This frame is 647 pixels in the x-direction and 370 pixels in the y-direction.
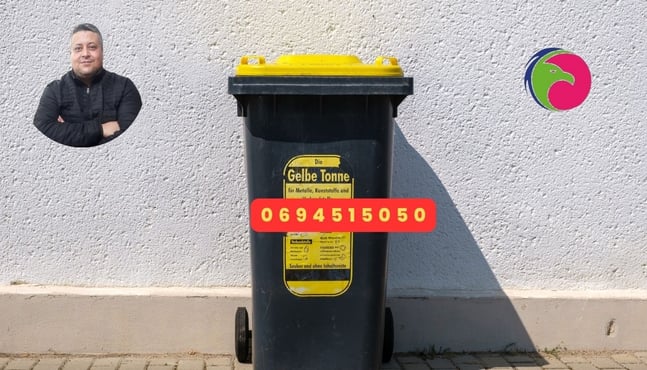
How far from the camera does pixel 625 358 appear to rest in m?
5.60

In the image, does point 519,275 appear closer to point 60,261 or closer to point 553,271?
point 553,271

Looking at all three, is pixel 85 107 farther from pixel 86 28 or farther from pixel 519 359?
pixel 519 359

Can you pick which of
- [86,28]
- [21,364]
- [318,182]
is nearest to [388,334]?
[318,182]

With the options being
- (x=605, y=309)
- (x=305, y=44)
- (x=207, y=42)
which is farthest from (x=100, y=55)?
(x=605, y=309)

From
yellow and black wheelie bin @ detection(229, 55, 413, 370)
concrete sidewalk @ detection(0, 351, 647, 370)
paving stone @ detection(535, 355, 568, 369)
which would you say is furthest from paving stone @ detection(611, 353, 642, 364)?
yellow and black wheelie bin @ detection(229, 55, 413, 370)

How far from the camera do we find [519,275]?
5656 mm

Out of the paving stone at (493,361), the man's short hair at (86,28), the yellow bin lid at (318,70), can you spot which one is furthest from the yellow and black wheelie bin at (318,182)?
the man's short hair at (86,28)

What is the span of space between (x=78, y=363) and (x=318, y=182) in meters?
1.79

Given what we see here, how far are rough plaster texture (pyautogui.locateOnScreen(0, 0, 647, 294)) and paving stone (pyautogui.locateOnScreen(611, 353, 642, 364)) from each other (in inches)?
18.9

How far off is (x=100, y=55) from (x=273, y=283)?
1647 mm

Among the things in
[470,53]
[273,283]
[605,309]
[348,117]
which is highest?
[470,53]

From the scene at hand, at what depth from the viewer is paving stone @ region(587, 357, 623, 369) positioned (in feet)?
17.8

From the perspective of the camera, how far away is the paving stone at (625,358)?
218 inches

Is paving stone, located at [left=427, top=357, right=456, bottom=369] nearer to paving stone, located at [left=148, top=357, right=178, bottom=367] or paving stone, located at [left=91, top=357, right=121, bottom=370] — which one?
paving stone, located at [left=148, top=357, right=178, bottom=367]
